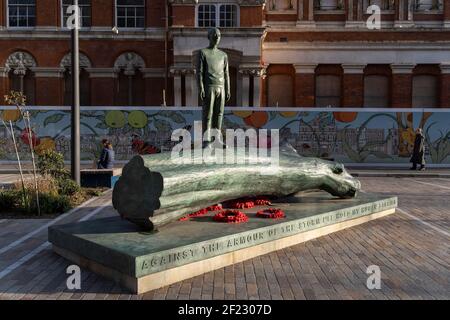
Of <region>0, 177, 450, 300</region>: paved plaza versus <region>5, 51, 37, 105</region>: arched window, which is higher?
<region>5, 51, 37, 105</region>: arched window

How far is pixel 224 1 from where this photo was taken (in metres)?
26.6

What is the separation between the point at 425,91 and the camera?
97.1 ft

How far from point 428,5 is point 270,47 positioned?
9.68 m

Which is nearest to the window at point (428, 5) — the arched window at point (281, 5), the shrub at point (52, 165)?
the arched window at point (281, 5)

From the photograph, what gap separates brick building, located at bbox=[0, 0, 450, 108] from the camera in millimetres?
28688

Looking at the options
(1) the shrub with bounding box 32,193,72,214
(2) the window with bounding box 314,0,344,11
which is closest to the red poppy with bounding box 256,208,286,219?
(1) the shrub with bounding box 32,193,72,214

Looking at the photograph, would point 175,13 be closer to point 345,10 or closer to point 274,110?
point 274,110

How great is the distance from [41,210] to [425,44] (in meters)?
25.4

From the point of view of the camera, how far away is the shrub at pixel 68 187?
1227 cm

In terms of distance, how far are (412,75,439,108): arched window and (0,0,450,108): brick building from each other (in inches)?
9.8

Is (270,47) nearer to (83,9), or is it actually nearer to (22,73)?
(83,9)

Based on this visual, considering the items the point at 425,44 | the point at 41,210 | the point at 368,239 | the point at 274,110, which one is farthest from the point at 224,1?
the point at 368,239

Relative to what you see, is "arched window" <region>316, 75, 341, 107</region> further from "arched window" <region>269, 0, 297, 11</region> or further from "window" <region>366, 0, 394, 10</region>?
"window" <region>366, 0, 394, 10</region>

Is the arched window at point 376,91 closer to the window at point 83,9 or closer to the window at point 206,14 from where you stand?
the window at point 206,14
